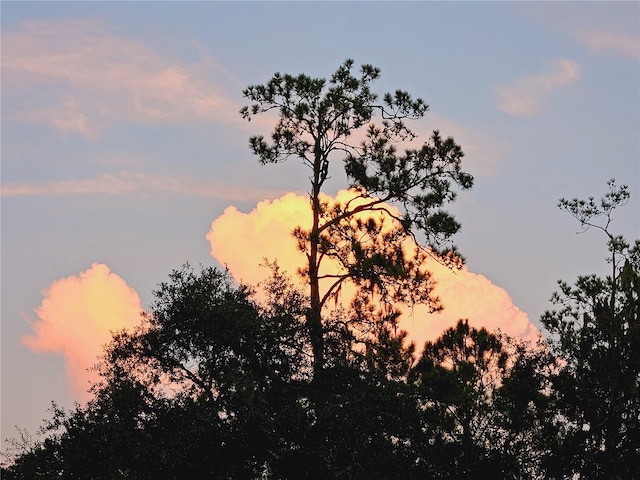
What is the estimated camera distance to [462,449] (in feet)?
127

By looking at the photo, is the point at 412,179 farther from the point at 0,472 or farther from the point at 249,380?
the point at 0,472

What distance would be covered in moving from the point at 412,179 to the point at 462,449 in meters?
11.2

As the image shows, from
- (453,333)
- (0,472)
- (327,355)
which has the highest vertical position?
(453,333)

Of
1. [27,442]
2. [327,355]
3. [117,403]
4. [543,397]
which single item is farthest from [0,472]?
[543,397]

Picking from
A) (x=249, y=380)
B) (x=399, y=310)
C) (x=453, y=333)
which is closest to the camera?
(x=249, y=380)

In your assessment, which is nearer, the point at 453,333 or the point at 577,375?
the point at 577,375

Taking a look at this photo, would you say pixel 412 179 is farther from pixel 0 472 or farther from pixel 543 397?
pixel 0 472

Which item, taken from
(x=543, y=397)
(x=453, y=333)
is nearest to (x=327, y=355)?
(x=543, y=397)

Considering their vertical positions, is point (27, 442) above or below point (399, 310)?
below

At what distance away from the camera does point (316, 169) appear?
43.2 m

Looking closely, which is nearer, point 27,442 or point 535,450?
point 535,450

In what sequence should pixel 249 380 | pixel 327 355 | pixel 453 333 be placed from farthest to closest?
pixel 453 333 < pixel 327 355 < pixel 249 380

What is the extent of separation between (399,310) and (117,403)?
12.3 m

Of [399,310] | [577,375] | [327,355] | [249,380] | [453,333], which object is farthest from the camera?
[453,333]
